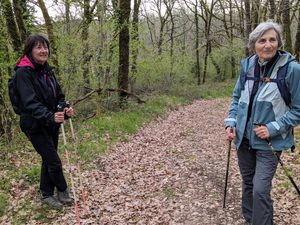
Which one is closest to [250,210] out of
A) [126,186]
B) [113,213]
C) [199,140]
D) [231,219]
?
[231,219]

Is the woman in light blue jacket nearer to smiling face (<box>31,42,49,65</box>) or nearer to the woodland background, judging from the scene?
smiling face (<box>31,42,49,65</box>)

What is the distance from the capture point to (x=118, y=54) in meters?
14.7

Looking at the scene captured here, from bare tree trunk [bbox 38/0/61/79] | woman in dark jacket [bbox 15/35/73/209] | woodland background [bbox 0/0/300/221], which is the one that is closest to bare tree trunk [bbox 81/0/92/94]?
woodland background [bbox 0/0/300/221]

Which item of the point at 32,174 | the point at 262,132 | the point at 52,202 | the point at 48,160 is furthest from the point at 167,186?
the point at 262,132

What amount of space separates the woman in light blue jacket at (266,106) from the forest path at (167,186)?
1.54 metres

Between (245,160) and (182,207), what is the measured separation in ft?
6.52

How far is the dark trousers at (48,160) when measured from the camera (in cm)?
544

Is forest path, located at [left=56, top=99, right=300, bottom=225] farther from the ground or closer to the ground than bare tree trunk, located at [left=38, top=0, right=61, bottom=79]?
closer to the ground

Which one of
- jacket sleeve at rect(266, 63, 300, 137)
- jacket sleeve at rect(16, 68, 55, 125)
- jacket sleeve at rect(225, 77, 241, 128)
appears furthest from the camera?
jacket sleeve at rect(16, 68, 55, 125)

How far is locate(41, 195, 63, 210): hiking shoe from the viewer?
5.87m

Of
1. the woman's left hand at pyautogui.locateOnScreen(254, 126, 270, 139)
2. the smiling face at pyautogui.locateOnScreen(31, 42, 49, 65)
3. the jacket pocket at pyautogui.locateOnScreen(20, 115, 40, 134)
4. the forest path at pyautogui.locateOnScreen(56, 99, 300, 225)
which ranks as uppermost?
the smiling face at pyautogui.locateOnScreen(31, 42, 49, 65)

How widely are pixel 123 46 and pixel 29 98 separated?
9683 mm

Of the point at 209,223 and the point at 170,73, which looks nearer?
the point at 209,223

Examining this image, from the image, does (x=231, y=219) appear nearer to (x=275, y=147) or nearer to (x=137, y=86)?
(x=275, y=147)
